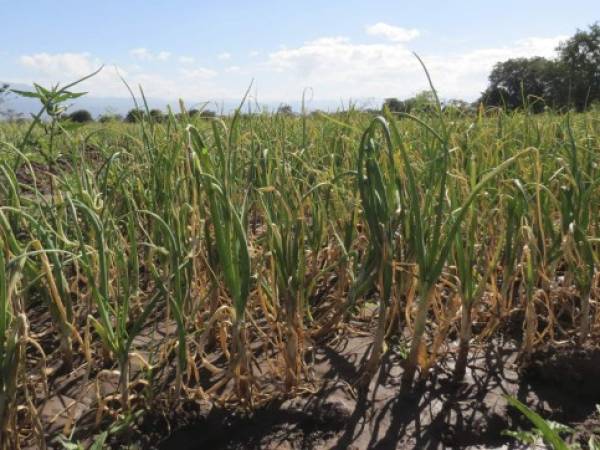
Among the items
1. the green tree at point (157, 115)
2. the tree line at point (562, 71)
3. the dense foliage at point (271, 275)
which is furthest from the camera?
the tree line at point (562, 71)

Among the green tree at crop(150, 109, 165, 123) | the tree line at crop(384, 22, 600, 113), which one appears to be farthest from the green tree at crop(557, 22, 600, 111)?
the green tree at crop(150, 109, 165, 123)

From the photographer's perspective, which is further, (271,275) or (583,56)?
(583,56)

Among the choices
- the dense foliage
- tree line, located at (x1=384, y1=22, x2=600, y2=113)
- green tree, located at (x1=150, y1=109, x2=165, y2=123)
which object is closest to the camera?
the dense foliage

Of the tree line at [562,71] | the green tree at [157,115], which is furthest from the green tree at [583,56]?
the green tree at [157,115]

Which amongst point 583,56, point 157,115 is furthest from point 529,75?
point 157,115

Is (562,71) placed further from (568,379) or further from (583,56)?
(568,379)

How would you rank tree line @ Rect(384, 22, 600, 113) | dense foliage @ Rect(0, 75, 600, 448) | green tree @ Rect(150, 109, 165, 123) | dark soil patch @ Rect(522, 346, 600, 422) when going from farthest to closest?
tree line @ Rect(384, 22, 600, 113) < green tree @ Rect(150, 109, 165, 123) < dark soil patch @ Rect(522, 346, 600, 422) < dense foliage @ Rect(0, 75, 600, 448)

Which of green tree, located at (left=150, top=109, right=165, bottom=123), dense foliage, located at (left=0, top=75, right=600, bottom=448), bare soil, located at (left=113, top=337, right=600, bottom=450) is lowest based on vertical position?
bare soil, located at (left=113, top=337, right=600, bottom=450)

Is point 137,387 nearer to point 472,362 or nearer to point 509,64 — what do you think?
point 472,362

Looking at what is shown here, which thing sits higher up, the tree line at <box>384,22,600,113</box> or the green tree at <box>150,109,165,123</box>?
the tree line at <box>384,22,600,113</box>

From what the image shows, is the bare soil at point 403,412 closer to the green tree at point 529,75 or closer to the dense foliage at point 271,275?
the dense foliage at point 271,275

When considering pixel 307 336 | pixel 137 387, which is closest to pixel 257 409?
pixel 307 336

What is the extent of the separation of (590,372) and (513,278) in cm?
24

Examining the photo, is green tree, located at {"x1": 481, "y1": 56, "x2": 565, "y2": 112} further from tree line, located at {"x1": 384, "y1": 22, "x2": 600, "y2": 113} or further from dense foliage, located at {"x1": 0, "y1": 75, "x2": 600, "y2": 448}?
dense foliage, located at {"x1": 0, "y1": 75, "x2": 600, "y2": 448}
